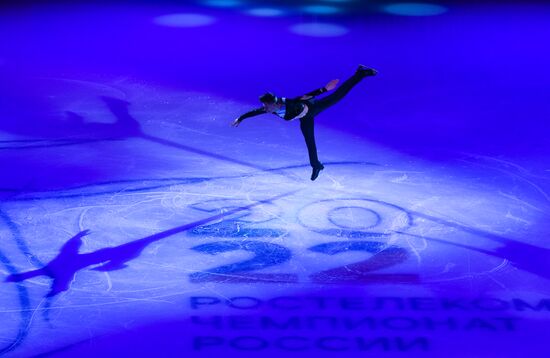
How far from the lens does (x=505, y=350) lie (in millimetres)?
6832

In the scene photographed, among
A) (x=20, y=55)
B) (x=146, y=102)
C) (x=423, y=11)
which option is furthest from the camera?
(x=423, y=11)

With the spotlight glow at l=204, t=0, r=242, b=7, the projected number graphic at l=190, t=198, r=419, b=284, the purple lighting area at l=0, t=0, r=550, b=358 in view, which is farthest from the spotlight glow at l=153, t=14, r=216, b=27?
the projected number graphic at l=190, t=198, r=419, b=284

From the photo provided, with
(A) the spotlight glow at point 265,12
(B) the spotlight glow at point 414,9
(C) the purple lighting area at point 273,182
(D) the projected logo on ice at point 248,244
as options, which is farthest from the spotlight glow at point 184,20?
(D) the projected logo on ice at point 248,244

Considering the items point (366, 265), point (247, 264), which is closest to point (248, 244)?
point (247, 264)

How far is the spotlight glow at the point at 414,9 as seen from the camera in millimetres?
14398

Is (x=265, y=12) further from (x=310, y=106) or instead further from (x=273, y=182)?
(x=310, y=106)

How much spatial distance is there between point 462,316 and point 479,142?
3773 mm

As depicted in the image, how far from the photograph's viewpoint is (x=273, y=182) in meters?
9.50

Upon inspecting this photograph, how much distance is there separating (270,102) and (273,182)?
1947 millimetres

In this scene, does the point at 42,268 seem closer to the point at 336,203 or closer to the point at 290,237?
the point at 290,237

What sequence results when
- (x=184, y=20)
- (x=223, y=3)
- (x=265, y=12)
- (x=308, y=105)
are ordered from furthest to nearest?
(x=223, y=3)
(x=265, y=12)
(x=184, y=20)
(x=308, y=105)

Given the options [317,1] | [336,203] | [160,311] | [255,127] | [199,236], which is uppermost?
[317,1]

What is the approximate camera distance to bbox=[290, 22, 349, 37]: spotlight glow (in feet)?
44.2

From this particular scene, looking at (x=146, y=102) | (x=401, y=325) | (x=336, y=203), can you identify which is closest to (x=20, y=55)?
(x=146, y=102)
